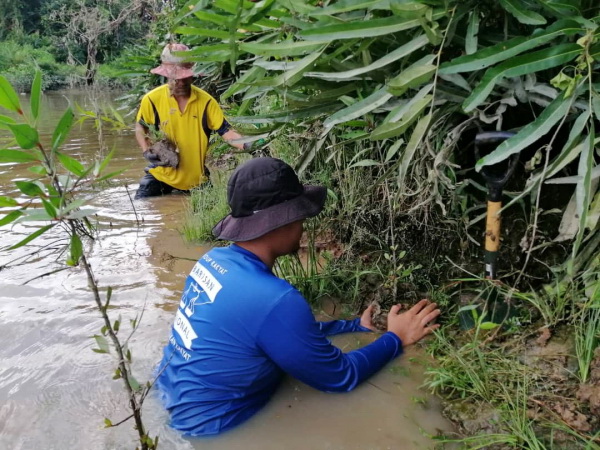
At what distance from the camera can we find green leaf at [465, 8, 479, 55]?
1.95 m

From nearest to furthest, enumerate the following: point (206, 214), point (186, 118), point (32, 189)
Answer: point (32, 189) < point (206, 214) < point (186, 118)

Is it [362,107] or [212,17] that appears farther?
[212,17]

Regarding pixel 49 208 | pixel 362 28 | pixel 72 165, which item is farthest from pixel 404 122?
pixel 49 208

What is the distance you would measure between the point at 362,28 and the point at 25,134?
1263 millimetres

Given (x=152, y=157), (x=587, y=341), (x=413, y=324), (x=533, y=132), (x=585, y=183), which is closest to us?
(x=585, y=183)

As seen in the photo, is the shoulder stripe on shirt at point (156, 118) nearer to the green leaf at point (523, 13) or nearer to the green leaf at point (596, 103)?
the green leaf at point (523, 13)

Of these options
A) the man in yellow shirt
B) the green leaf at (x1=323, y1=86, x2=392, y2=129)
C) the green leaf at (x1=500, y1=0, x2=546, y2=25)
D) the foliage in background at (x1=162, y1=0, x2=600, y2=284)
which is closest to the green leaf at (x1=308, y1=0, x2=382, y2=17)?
the foliage in background at (x1=162, y1=0, x2=600, y2=284)

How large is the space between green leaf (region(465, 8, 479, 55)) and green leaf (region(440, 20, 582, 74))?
0.33 ft

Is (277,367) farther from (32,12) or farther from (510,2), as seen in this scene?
(32,12)

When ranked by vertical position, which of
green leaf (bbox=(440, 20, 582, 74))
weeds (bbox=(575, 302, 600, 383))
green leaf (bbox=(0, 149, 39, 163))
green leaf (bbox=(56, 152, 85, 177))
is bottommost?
weeds (bbox=(575, 302, 600, 383))

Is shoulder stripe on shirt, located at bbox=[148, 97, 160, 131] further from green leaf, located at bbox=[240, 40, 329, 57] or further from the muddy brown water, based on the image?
green leaf, located at bbox=[240, 40, 329, 57]

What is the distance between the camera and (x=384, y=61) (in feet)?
6.99

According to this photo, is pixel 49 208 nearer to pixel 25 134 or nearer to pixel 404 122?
pixel 25 134

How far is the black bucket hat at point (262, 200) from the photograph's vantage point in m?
2.08
